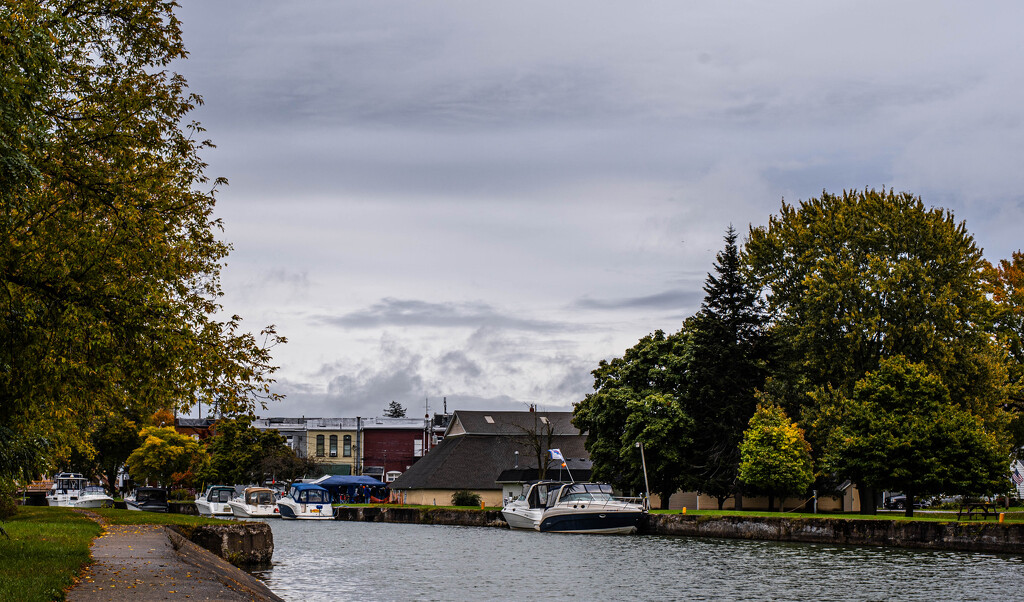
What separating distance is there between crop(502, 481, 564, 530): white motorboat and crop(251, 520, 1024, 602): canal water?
1481cm

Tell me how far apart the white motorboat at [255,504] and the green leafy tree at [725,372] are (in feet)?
99.1

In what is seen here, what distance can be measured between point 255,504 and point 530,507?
70.2 feet

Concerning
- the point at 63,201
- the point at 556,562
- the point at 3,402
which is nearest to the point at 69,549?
the point at 3,402

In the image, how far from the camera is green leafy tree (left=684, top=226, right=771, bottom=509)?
59.0 m

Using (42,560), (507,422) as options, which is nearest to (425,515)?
(507,422)

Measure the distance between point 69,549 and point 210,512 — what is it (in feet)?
175

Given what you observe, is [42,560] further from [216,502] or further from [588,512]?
[216,502]

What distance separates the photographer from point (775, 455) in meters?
51.6

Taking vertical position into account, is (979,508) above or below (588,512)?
above

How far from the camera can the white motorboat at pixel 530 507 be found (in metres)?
60.2

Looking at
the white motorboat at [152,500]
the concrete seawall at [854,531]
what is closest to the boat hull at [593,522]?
the concrete seawall at [854,531]

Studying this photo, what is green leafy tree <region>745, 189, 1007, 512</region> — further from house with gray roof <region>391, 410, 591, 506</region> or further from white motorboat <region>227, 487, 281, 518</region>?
white motorboat <region>227, 487, 281, 518</region>

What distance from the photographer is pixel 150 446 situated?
95000 mm

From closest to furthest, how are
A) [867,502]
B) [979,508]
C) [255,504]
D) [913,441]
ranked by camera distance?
1. [913,441]
2. [979,508]
3. [867,502]
4. [255,504]
